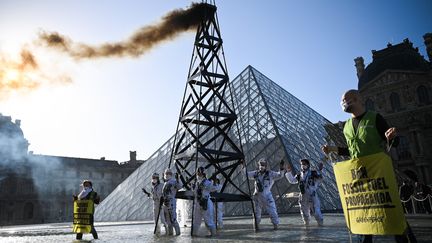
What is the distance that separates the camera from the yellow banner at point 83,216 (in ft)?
21.7

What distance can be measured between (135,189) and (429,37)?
31686 mm

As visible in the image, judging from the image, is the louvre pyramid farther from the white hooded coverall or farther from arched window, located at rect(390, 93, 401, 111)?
arched window, located at rect(390, 93, 401, 111)

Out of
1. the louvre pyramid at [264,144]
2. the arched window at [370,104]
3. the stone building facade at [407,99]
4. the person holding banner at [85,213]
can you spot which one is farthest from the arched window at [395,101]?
the person holding banner at [85,213]

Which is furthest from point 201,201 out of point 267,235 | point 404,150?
point 404,150

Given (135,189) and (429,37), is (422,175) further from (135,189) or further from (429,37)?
(135,189)

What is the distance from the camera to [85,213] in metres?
6.80

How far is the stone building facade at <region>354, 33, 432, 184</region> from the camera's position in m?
27.1

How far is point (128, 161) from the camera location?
55812 millimetres

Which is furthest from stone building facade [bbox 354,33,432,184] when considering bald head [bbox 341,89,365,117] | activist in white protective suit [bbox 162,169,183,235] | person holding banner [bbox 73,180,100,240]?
bald head [bbox 341,89,365,117]

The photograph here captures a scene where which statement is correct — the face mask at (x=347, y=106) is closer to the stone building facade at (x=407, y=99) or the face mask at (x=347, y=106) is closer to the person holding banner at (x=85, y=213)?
the person holding banner at (x=85, y=213)

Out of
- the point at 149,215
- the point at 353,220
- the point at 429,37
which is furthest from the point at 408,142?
the point at 353,220

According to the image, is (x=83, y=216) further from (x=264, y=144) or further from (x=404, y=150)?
(x=404, y=150)

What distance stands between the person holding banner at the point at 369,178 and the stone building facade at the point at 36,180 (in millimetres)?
47664

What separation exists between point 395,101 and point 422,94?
2152mm
